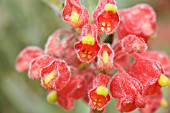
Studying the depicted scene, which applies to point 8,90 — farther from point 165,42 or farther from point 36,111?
point 165,42

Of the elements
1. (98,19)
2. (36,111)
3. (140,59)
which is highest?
(98,19)

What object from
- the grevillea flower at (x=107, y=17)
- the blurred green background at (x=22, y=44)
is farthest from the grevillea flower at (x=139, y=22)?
the blurred green background at (x=22, y=44)

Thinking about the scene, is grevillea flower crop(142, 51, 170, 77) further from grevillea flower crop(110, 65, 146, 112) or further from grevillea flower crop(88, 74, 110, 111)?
grevillea flower crop(88, 74, 110, 111)

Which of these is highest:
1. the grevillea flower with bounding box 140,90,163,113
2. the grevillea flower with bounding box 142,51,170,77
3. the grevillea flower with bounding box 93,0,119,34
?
the grevillea flower with bounding box 93,0,119,34

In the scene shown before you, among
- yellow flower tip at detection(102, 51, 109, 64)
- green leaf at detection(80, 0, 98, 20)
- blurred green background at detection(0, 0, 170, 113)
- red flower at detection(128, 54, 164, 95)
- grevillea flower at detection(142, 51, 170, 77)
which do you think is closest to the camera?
yellow flower tip at detection(102, 51, 109, 64)

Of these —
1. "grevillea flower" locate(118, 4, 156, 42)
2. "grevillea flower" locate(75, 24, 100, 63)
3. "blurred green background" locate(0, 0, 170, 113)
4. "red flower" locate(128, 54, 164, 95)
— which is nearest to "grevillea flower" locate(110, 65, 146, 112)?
"red flower" locate(128, 54, 164, 95)

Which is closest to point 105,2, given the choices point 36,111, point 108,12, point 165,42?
point 108,12
